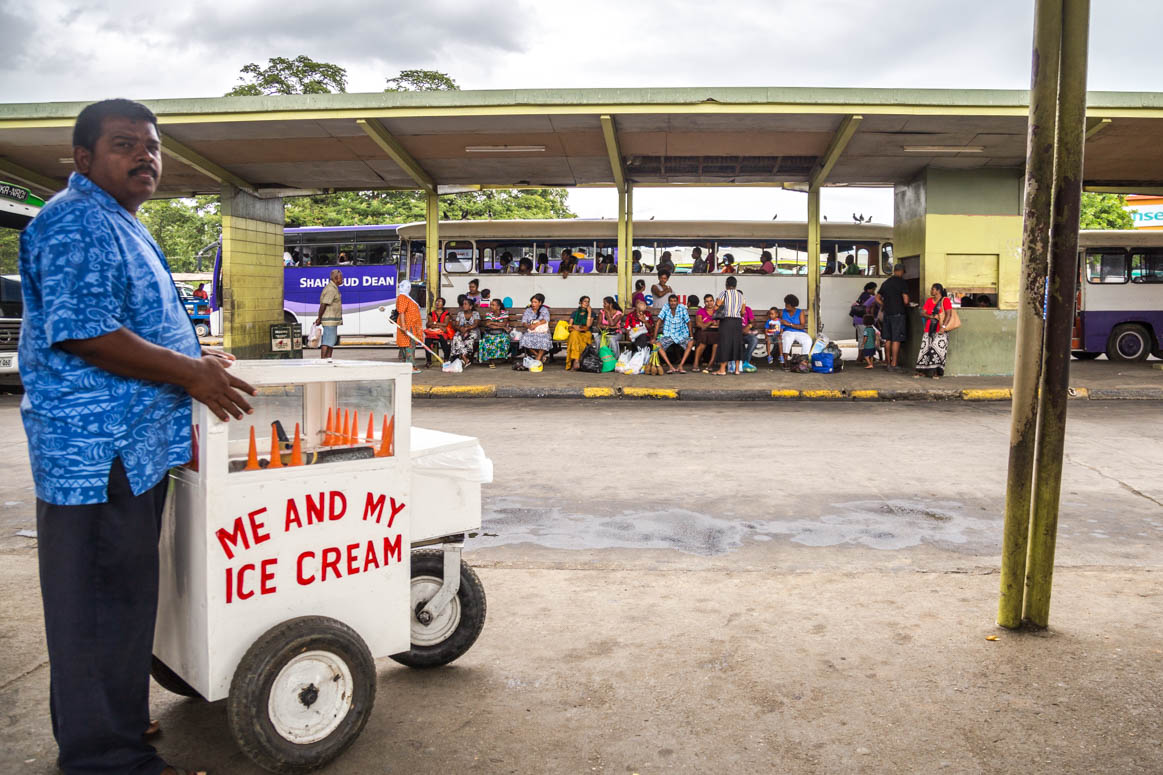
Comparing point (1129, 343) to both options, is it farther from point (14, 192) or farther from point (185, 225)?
point (185, 225)

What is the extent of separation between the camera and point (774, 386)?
43.7 feet

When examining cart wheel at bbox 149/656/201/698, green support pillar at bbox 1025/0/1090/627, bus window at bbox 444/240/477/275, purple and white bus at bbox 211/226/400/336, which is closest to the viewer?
cart wheel at bbox 149/656/201/698

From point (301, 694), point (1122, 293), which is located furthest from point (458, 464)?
point (1122, 293)

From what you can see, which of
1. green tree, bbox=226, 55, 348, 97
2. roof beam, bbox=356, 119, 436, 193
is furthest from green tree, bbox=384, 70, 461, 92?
roof beam, bbox=356, 119, 436, 193

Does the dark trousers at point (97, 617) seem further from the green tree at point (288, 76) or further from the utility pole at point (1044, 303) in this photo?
the green tree at point (288, 76)

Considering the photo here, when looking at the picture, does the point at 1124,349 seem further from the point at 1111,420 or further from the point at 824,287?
the point at 1111,420

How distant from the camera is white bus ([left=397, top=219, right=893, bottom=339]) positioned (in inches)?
765

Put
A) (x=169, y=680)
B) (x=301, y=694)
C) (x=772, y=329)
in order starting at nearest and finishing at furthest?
(x=301, y=694) < (x=169, y=680) < (x=772, y=329)

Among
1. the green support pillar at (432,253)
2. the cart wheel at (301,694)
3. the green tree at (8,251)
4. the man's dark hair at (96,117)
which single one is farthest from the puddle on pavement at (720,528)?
the green support pillar at (432,253)

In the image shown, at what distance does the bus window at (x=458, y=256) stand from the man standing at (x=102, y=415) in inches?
694

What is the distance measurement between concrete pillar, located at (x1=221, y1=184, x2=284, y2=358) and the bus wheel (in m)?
16.9

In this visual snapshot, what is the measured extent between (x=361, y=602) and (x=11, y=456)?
6.75 m

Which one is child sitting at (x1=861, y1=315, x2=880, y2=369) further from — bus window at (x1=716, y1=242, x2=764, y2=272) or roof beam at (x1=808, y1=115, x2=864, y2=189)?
bus window at (x1=716, y1=242, x2=764, y2=272)

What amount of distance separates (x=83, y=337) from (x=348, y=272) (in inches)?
900
